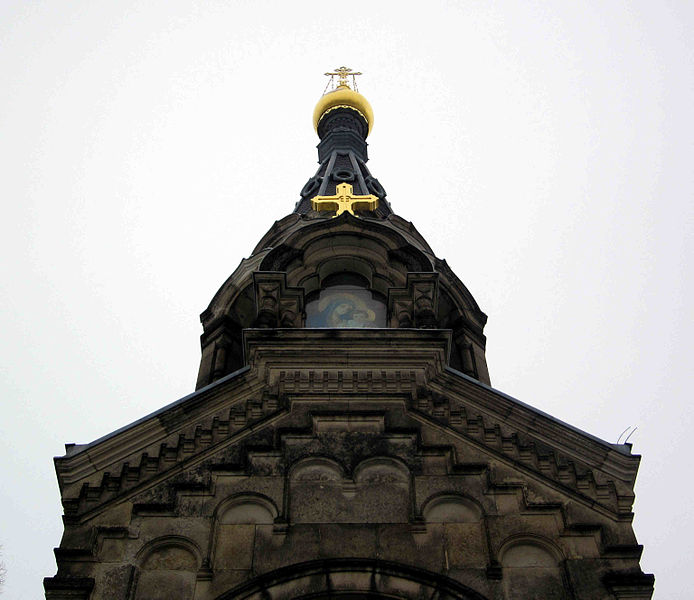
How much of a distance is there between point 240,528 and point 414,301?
216 inches

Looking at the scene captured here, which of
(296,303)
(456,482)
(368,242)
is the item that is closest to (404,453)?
(456,482)

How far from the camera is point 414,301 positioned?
50.0 ft

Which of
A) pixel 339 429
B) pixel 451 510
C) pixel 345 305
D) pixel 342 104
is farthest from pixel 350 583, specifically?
pixel 342 104

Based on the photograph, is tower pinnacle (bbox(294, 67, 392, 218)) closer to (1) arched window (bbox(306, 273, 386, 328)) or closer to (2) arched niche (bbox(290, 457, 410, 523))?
(1) arched window (bbox(306, 273, 386, 328))

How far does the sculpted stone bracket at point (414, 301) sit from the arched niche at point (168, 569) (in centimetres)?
544

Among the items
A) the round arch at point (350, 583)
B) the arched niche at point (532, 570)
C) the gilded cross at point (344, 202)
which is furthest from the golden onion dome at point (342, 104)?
the round arch at point (350, 583)

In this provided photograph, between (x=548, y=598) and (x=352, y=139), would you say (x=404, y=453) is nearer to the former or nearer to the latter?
(x=548, y=598)

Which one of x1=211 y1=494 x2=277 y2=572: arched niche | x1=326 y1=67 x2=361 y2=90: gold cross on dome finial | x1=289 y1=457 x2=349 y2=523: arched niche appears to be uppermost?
x1=326 y1=67 x2=361 y2=90: gold cross on dome finial

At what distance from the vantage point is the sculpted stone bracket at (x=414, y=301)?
15.0m

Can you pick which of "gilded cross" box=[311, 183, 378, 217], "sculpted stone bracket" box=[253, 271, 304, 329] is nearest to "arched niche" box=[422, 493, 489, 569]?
"sculpted stone bracket" box=[253, 271, 304, 329]

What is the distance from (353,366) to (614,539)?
12.4ft

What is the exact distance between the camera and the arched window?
55.6ft

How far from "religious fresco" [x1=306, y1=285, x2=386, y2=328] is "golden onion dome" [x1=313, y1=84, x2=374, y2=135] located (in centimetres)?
1771

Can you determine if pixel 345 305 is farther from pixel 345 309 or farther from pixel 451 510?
pixel 451 510
